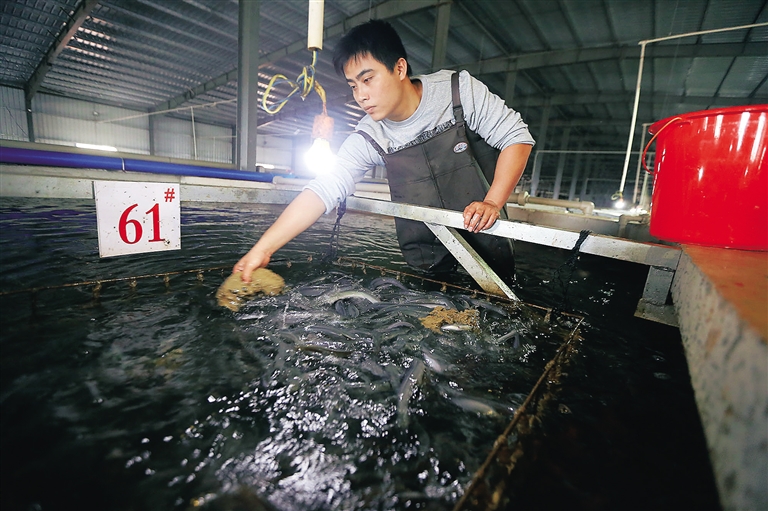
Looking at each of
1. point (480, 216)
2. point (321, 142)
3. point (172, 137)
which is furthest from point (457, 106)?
point (172, 137)

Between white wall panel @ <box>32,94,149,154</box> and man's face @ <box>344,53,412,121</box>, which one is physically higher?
white wall panel @ <box>32,94,149,154</box>

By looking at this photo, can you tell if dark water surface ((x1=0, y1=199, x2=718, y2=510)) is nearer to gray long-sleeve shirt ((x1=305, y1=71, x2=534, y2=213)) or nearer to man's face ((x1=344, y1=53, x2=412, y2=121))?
gray long-sleeve shirt ((x1=305, y1=71, x2=534, y2=213))

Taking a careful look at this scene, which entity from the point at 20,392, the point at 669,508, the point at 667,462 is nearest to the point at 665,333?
the point at 667,462

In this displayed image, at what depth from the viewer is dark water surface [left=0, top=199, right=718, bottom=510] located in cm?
97

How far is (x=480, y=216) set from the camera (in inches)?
90.1

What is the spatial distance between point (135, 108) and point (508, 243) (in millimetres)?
24486

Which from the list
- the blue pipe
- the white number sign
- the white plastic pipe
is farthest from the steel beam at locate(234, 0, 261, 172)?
the white number sign

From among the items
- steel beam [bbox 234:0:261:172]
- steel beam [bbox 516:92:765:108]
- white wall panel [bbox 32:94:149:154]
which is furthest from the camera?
white wall panel [bbox 32:94:149:154]

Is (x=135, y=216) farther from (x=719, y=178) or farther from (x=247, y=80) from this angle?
(x=247, y=80)

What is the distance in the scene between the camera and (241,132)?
23.8 ft

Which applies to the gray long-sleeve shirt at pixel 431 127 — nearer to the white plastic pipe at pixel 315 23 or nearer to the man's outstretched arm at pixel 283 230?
the man's outstretched arm at pixel 283 230

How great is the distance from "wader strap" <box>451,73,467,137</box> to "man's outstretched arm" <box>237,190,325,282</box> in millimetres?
1395

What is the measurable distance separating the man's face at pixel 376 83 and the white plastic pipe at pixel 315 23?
641mm

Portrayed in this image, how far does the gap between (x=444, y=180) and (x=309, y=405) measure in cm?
247
